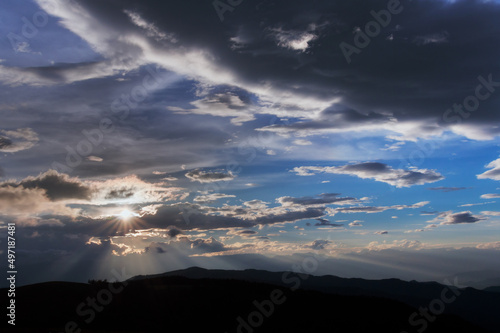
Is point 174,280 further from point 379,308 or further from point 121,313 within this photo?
point 379,308

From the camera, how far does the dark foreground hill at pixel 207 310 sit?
1487 inches

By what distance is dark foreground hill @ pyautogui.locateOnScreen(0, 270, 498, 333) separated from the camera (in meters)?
37.8

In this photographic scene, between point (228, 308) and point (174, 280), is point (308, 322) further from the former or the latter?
point (174, 280)

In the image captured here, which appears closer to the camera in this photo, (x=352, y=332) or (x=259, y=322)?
(x=352, y=332)

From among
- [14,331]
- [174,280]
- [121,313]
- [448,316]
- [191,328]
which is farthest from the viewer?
[174,280]

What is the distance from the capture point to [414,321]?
39.1 meters

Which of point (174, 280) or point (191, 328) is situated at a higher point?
point (174, 280)

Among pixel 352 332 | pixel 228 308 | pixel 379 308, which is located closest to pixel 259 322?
pixel 228 308

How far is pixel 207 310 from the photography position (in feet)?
136

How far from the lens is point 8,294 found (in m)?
46.5

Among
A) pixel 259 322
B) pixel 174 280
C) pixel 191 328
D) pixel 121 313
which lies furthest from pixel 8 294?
pixel 259 322

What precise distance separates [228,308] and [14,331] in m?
21.1

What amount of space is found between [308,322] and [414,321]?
1137 cm

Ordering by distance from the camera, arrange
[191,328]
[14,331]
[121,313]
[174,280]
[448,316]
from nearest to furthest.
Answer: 1. [14,331]
2. [191,328]
3. [121,313]
4. [448,316]
5. [174,280]
